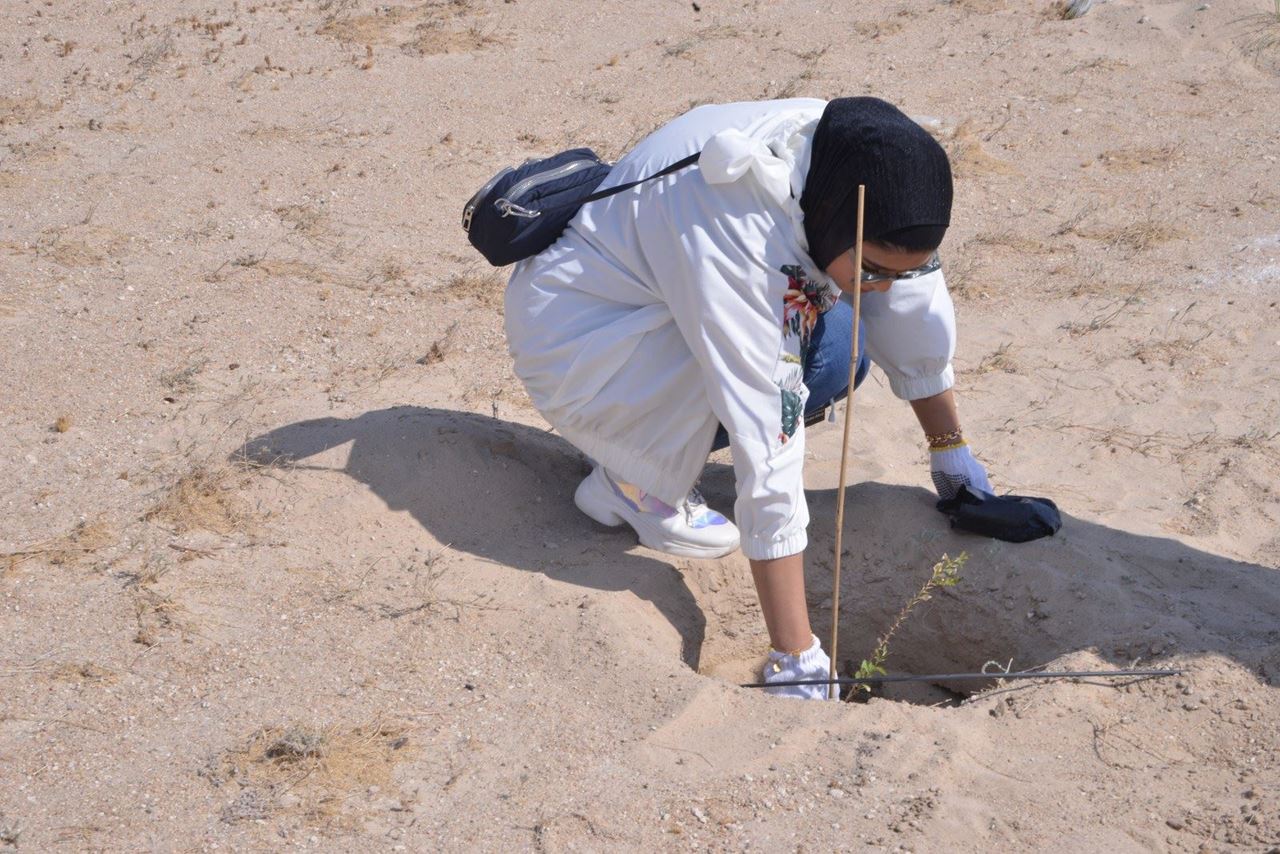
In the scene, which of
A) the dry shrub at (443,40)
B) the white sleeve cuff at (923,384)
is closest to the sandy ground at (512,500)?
the dry shrub at (443,40)

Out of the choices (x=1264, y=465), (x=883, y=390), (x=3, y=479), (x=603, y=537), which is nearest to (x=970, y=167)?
(x=883, y=390)

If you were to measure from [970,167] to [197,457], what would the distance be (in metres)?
3.43

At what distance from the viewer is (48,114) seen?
220 inches

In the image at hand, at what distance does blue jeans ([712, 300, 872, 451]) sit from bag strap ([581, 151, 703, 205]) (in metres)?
0.50

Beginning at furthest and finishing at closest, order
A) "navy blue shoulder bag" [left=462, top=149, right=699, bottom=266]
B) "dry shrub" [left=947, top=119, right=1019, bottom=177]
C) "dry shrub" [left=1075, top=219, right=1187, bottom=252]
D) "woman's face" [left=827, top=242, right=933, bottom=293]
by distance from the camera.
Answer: "dry shrub" [left=947, top=119, right=1019, bottom=177] < "dry shrub" [left=1075, top=219, right=1187, bottom=252] < "navy blue shoulder bag" [left=462, top=149, right=699, bottom=266] < "woman's face" [left=827, top=242, right=933, bottom=293]

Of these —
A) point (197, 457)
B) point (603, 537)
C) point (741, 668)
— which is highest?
point (197, 457)

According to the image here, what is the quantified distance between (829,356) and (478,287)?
184 centimetres

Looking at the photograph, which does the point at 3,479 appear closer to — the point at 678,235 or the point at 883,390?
the point at 678,235

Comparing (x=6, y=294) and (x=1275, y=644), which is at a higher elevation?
(x=6, y=294)

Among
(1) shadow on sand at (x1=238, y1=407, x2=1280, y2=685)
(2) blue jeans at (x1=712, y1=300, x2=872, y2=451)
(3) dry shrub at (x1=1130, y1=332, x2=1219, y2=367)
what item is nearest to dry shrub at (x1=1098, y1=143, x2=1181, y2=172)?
(3) dry shrub at (x1=1130, y1=332, x2=1219, y2=367)

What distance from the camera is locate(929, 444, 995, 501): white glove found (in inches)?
131

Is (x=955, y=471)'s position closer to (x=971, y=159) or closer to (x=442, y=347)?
(x=442, y=347)

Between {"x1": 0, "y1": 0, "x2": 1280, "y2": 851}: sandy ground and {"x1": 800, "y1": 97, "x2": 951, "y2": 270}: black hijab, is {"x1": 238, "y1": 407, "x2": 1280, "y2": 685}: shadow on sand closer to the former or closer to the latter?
{"x1": 0, "y1": 0, "x2": 1280, "y2": 851}: sandy ground

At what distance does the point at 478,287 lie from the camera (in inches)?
179
